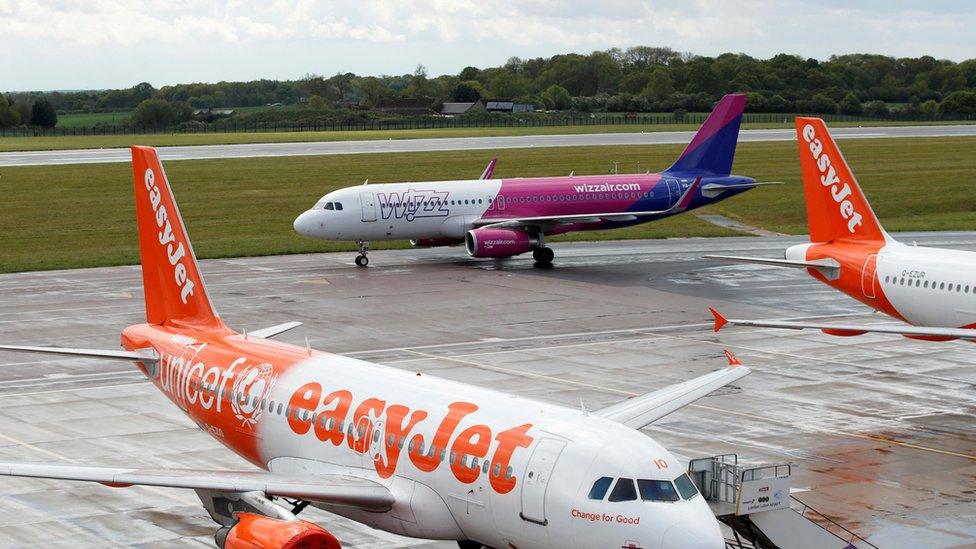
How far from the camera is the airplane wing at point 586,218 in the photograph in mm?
66938

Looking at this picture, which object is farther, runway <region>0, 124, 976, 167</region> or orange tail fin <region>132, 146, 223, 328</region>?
runway <region>0, 124, 976, 167</region>

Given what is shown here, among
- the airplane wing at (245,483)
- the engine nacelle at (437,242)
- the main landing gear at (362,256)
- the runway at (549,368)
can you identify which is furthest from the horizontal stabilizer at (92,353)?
the engine nacelle at (437,242)

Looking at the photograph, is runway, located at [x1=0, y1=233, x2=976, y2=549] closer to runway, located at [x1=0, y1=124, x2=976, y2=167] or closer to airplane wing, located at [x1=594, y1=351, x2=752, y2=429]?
airplane wing, located at [x1=594, y1=351, x2=752, y2=429]

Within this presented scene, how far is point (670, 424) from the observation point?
3569 centimetres

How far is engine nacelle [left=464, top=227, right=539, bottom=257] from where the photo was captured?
6519 cm

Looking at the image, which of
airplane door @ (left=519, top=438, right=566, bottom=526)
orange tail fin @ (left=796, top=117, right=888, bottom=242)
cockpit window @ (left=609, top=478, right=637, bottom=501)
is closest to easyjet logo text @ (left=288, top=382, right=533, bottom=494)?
airplane door @ (left=519, top=438, right=566, bottom=526)

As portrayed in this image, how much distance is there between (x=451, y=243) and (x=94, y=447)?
37342 millimetres

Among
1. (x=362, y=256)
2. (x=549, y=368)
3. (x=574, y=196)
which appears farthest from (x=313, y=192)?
(x=549, y=368)

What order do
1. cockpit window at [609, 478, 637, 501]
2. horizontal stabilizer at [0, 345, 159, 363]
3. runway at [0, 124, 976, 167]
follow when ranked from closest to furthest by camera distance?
cockpit window at [609, 478, 637, 501] < horizontal stabilizer at [0, 345, 159, 363] < runway at [0, 124, 976, 167]

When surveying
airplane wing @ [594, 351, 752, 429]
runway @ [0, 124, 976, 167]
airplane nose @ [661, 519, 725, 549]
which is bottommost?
runway @ [0, 124, 976, 167]

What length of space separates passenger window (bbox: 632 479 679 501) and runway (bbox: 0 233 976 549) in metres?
7.41

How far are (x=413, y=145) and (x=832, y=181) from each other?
11895 centimetres

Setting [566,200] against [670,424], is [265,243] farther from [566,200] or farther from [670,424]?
[670,424]

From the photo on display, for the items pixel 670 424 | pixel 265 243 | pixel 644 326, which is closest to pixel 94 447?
pixel 670 424
